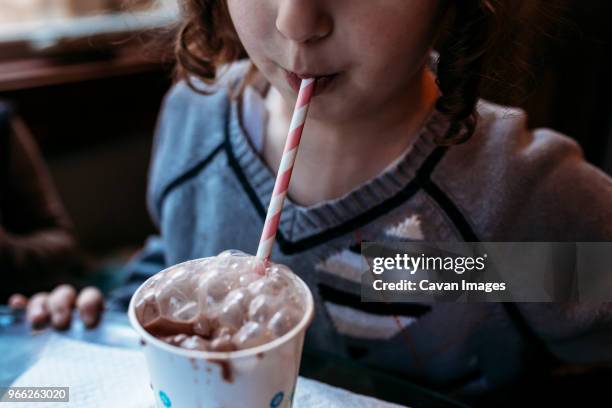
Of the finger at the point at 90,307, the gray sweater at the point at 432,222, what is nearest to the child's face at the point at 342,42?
the gray sweater at the point at 432,222

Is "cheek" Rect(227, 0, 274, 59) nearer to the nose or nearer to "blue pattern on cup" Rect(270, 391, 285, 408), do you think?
the nose

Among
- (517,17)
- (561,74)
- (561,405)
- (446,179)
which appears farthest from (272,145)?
(561,74)

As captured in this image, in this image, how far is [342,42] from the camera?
1.96 ft

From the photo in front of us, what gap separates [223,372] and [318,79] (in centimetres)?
35

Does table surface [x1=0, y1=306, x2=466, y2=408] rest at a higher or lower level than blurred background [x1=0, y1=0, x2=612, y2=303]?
higher

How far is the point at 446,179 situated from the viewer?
795mm

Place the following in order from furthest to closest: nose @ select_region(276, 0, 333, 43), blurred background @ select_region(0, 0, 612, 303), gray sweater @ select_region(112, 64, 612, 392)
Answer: blurred background @ select_region(0, 0, 612, 303) < gray sweater @ select_region(112, 64, 612, 392) < nose @ select_region(276, 0, 333, 43)

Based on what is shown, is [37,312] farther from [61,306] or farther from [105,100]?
[105,100]

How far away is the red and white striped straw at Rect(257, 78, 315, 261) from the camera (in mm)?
506

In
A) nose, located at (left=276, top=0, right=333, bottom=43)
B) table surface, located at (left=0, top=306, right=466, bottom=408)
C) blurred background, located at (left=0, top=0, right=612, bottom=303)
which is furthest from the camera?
blurred background, located at (left=0, top=0, right=612, bottom=303)

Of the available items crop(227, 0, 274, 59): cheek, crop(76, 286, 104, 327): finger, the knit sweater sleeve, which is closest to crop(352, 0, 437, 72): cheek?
crop(227, 0, 274, 59): cheek

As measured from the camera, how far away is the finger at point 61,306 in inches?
30.5

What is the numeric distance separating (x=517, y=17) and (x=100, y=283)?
117 centimetres
